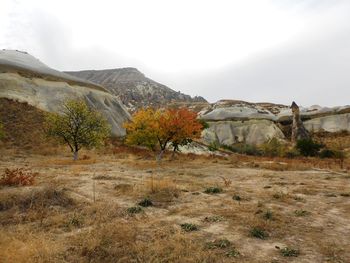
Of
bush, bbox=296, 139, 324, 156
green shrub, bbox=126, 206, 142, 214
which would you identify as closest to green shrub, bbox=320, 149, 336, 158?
bush, bbox=296, 139, 324, 156

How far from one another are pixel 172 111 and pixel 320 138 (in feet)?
181

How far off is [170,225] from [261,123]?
258ft

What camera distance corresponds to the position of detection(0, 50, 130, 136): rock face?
180ft

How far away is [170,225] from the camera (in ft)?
35.7

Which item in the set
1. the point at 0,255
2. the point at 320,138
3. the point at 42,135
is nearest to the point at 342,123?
the point at 320,138

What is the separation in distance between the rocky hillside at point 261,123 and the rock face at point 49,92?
84.7 ft

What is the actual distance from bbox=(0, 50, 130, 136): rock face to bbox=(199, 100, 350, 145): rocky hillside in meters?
25.8

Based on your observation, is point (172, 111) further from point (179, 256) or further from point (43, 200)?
point (179, 256)

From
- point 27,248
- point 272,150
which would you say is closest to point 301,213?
point 27,248

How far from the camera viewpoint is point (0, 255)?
301 inches

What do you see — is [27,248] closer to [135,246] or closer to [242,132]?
[135,246]

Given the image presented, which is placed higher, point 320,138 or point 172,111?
point 172,111

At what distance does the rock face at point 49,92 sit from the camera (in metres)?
54.9

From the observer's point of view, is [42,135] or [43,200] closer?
[43,200]
